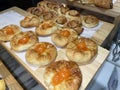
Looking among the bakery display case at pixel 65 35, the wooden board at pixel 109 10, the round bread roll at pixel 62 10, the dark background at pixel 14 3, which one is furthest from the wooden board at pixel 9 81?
the dark background at pixel 14 3

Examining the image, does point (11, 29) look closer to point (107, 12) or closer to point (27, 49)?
point (27, 49)

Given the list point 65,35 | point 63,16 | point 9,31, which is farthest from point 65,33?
point 9,31

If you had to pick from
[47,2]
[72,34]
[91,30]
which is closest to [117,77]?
[91,30]

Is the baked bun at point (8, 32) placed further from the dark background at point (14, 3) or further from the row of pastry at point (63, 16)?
the dark background at point (14, 3)

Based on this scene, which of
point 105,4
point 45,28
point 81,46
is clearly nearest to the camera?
point 81,46

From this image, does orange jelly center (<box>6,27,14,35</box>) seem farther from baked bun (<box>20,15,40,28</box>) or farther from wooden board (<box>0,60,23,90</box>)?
wooden board (<box>0,60,23,90</box>)

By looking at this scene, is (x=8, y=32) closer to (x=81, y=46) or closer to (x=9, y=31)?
(x=9, y=31)

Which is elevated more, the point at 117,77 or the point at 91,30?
the point at 91,30
